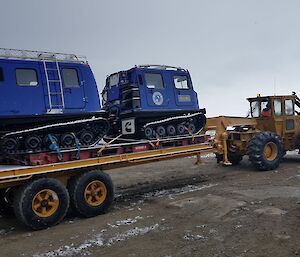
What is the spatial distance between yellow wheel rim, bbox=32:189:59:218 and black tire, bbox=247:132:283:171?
796 centimetres

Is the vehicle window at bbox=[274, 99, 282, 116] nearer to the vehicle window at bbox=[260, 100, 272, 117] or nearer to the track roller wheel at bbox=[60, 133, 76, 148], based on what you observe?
the vehicle window at bbox=[260, 100, 272, 117]

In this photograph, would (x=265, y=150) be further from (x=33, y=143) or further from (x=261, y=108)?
(x=33, y=143)

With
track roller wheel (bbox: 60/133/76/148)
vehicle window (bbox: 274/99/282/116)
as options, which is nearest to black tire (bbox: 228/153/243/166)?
vehicle window (bbox: 274/99/282/116)

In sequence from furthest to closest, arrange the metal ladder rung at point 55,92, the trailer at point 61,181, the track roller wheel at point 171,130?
the track roller wheel at point 171,130 < the metal ladder rung at point 55,92 < the trailer at point 61,181

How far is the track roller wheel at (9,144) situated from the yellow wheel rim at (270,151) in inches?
363

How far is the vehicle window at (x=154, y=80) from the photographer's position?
1187 cm

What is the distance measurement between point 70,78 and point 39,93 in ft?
3.32

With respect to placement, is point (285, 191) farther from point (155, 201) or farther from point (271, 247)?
point (271, 247)

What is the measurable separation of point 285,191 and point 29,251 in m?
6.78

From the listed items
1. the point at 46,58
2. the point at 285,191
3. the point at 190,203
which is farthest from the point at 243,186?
the point at 46,58

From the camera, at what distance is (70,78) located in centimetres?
1033

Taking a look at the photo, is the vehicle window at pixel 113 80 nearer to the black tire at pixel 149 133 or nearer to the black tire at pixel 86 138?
the black tire at pixel 149 133

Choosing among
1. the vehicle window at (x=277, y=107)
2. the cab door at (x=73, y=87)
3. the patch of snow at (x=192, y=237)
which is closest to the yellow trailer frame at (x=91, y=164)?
the cab door at (x=73, y=87)

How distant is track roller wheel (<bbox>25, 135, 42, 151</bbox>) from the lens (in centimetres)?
943
